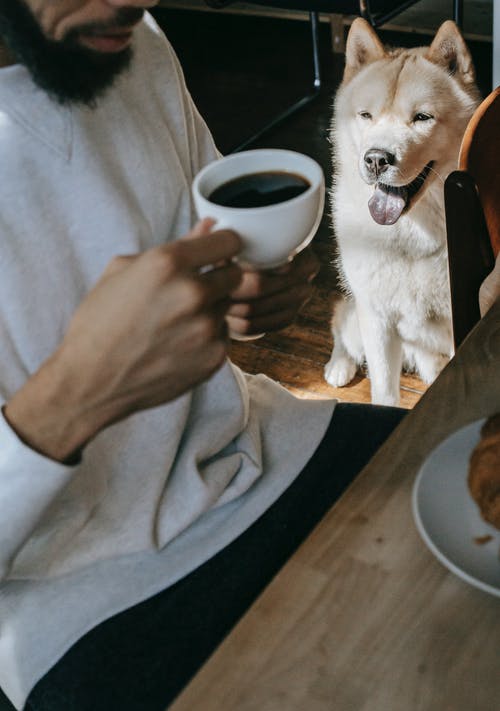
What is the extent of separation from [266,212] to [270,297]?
20 cm

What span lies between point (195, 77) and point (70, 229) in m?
3.55

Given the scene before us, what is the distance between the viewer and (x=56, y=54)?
0.81m

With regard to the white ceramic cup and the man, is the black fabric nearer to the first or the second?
the man

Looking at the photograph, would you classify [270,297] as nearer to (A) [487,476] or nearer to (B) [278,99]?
(A) [487,476]

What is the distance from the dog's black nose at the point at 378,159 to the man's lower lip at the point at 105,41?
87 cm

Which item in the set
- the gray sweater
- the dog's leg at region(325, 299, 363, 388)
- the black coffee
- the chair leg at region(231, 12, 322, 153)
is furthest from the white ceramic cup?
the chair leg at region(231, 12, 322, 153)

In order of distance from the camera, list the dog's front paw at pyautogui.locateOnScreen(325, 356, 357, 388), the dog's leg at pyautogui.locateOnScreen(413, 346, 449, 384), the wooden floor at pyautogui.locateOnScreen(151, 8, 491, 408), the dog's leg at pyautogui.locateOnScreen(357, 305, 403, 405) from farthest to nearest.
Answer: the wooden floor at pyautogui.locateOnScreen(151, 8, 491, 408)
the dog's front paw at pyautogui.locateOnScreen(325, 356, 357, 388)
the dog's leg at pyautogui.locateOnScreen(413, 346, 449, 384)
the dog's leg at pyautogui.locateOnScreen(357, 305, 403, 405)

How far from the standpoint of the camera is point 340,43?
4.09 m

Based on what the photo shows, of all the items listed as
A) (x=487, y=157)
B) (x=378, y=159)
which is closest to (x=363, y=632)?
(x=487, y=157)

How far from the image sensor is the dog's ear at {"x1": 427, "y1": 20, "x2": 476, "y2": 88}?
160 centimetres

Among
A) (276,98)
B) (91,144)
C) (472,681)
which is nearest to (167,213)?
(91,144)

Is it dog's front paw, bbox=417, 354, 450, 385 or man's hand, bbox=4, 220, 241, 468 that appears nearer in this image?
man's hand, bbox=4, 220, 241, 468

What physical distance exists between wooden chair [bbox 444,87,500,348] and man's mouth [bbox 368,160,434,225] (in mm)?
555

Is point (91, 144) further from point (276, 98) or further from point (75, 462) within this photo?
point (276, 98)
